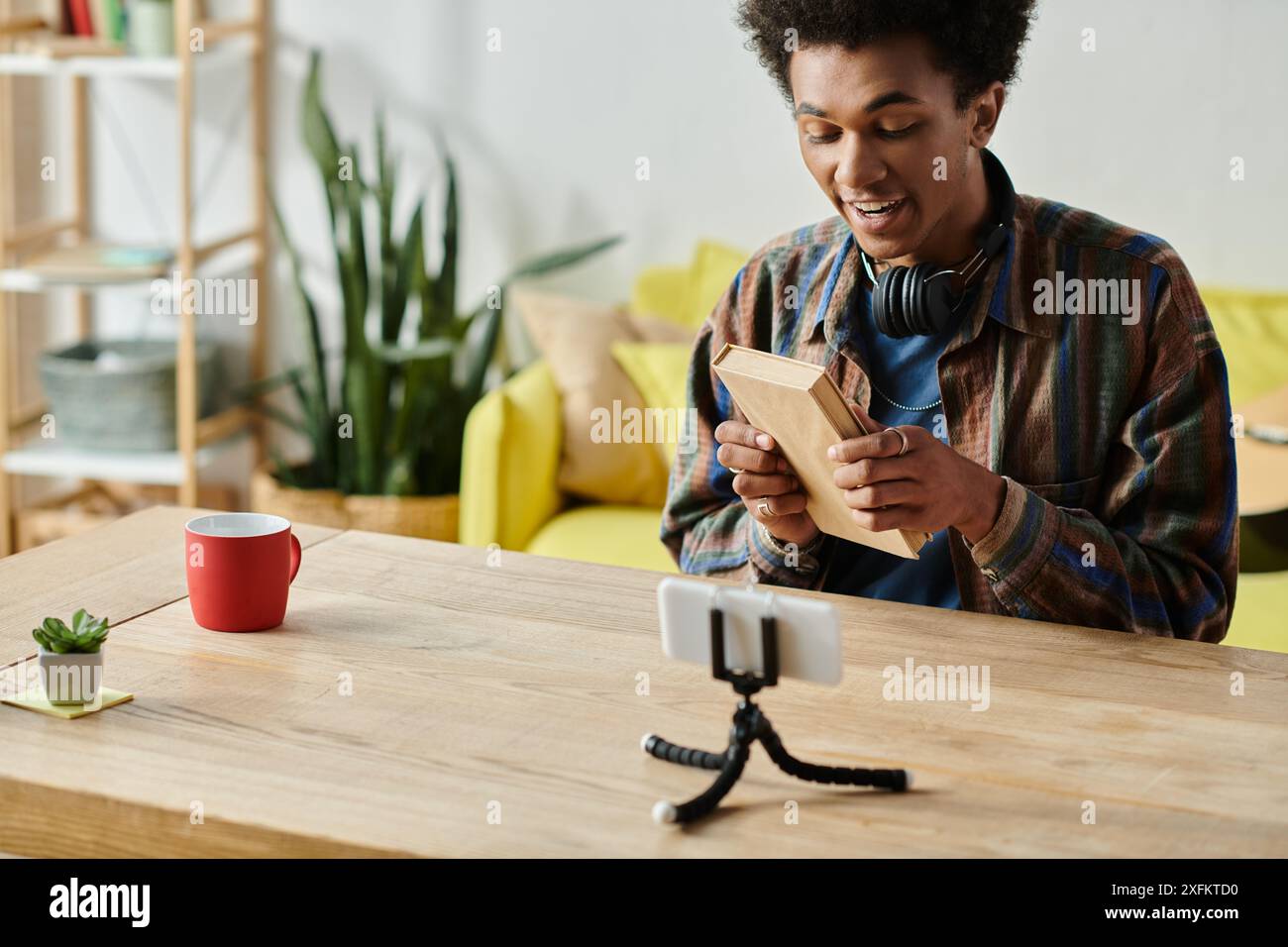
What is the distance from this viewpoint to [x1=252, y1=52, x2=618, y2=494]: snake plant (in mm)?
3133

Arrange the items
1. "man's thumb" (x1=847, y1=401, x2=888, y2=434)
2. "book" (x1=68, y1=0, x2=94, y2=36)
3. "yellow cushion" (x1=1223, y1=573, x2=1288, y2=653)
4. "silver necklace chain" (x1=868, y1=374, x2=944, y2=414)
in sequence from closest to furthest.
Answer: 1. "man's thumb" (x1=847, y1=401, x2=888, y2=434)
2. "silver necklace chain" (x1=868, y1=374, x2=944, y2=414)
3. "yellow cushion" (x1=1223, y1=573, x2=1288, y2=653)
4. "book" (x1=68, y1=0, x2=94, y2=36)

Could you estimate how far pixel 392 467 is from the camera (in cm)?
322

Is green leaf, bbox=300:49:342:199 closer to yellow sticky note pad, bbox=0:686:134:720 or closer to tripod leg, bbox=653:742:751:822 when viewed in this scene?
yellow sticky note pad, bbox=0:686:134:720

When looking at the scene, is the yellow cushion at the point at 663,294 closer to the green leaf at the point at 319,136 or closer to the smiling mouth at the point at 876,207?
the green leaf at the point at 319,136

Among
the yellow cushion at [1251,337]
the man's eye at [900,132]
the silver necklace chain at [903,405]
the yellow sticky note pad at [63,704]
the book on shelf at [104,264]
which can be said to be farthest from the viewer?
the book on shelf at [104,264]

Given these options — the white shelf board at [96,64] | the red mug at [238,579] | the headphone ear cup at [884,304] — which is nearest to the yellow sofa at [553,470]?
the white shelf board at [96,64]

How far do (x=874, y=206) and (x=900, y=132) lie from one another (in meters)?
0.07

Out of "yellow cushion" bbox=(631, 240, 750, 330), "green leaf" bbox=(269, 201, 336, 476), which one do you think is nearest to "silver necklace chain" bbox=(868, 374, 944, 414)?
"yellow cushion" bbox=(631, 240, 750, 330)

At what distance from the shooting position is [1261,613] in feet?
7.76

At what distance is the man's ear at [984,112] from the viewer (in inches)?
56.5

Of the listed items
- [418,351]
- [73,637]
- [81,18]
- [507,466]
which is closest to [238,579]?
[73,637]

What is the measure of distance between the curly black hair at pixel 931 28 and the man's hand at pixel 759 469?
1.28 ft
